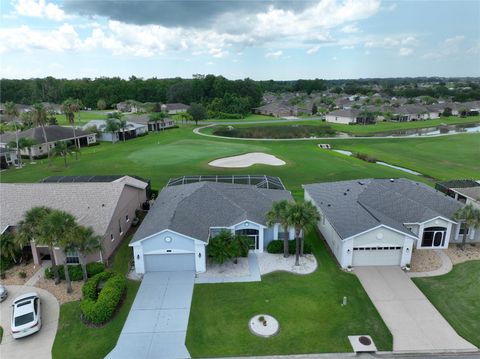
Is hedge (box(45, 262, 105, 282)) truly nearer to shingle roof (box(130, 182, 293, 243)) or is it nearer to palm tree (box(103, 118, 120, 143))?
shingle roof (box(130, 182, 293, 243))

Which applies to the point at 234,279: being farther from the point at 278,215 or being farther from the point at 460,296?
the point at 460,296

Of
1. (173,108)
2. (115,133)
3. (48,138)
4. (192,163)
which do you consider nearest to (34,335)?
(192,163)

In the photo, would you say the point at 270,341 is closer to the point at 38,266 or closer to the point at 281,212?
the point at 281,212

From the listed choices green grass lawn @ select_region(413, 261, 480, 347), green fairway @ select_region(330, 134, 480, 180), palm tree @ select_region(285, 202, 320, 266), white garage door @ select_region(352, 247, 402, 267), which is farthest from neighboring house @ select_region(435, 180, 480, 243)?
palm tree @ select_region(285, 202, 320, 266)

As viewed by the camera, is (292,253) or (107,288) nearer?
(107,288)

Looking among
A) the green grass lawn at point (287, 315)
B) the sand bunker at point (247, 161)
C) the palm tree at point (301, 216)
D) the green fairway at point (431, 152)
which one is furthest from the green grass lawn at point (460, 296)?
the sand bunker at point (247, 161)

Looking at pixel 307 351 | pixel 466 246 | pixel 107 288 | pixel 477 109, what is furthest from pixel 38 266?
pixel 477 109

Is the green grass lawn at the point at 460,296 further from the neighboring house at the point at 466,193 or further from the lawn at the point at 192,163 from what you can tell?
the lawn at the point at 192,163

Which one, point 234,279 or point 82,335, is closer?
point 82,335
